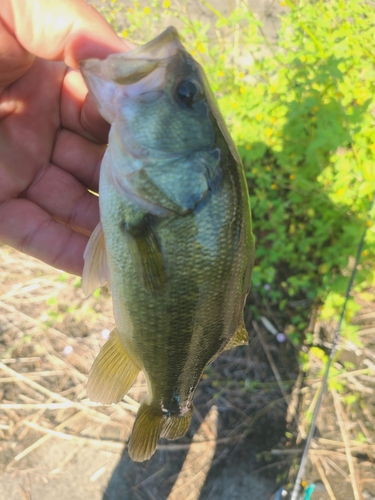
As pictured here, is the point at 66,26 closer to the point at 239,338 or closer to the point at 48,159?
the point at 48,159

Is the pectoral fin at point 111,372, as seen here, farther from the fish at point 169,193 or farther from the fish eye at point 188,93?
the fish eye at point 188,93

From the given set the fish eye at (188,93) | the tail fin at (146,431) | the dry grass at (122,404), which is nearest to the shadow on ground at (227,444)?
the dry grass at (122,404)

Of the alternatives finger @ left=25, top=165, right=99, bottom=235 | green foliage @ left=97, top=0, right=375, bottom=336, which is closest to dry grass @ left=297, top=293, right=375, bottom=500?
green foliage @ left=97, top=0, right=375, bottom=336

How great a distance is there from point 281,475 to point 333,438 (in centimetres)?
47

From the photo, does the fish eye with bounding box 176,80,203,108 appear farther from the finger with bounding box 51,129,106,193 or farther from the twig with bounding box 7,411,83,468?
the twig with bounding box 7,411,83,468

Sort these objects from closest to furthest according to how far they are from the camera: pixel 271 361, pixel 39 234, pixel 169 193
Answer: pixel 169 193 < pixel 39 234 < pixel 271 361

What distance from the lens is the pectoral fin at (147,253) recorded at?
4.40 ft

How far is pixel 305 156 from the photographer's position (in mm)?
2924

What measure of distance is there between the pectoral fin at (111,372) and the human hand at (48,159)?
54cm

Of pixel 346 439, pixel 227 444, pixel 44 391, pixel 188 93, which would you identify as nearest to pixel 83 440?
pixel 44 391

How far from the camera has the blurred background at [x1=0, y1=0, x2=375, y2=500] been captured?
268cm

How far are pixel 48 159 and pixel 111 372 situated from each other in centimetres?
120

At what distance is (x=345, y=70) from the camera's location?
9.91 ft

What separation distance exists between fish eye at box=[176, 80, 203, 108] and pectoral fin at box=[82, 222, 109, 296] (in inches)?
23.1
